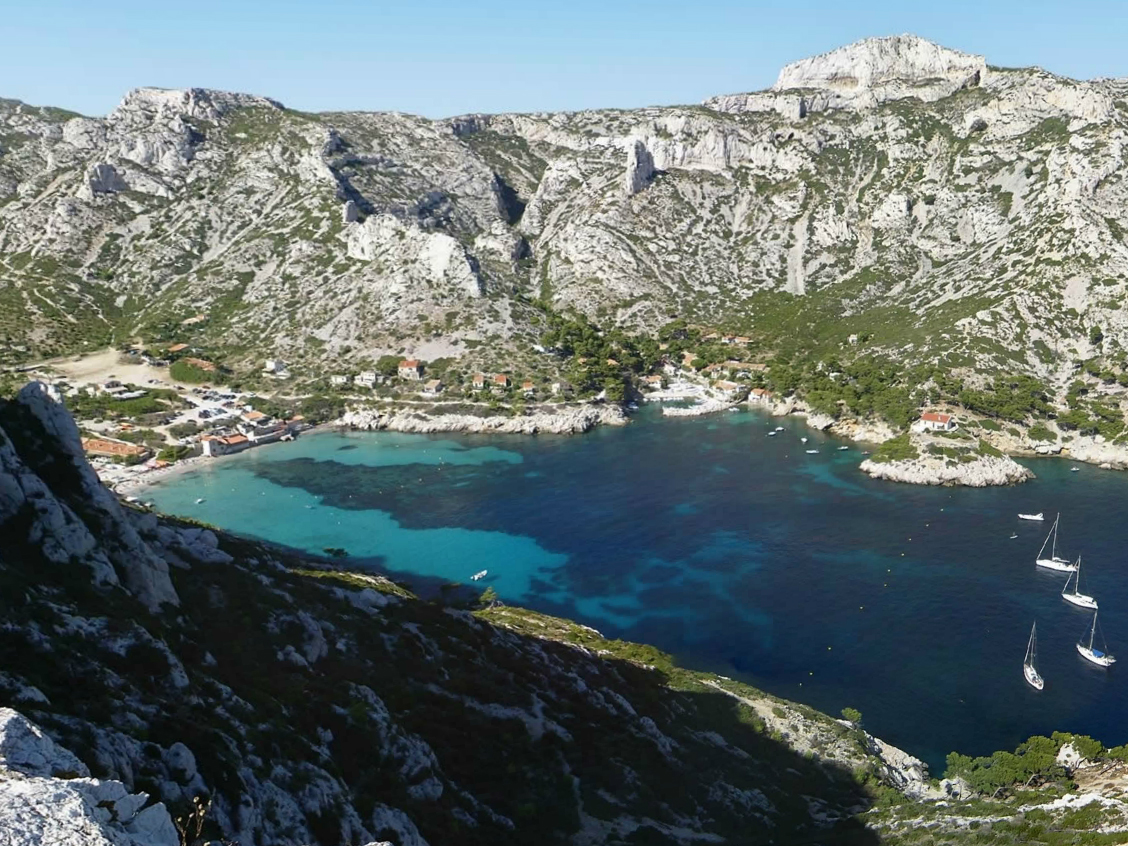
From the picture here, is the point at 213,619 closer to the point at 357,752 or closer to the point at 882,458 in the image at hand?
the point at 357,752

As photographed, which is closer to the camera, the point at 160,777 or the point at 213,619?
the point at 160,777

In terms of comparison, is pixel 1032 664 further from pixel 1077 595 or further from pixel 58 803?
pixel 58 803

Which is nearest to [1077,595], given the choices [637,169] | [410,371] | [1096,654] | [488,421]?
[1096,654]

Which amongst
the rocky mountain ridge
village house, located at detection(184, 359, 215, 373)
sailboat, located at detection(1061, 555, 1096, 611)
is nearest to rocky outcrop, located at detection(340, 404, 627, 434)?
the rocky mountain ridge

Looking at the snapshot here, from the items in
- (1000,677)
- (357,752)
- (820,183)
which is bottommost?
(1000,677)

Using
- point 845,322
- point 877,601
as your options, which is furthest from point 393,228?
point 877,601
